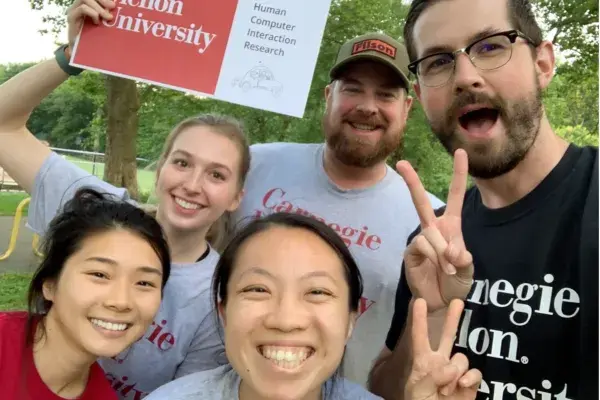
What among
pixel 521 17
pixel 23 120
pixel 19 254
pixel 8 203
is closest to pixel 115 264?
pixel 23 120

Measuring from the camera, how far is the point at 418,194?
70.6 inches

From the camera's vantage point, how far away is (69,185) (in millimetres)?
2303

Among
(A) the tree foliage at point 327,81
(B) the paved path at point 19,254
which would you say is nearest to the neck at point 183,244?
(B) the paved path at point 19,254

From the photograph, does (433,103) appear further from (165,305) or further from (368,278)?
(165,305)

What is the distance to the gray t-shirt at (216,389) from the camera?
1.69 metres

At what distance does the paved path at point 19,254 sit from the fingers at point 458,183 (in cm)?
695

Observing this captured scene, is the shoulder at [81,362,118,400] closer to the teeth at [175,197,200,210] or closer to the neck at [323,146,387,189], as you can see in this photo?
the teeth at [175,197,200,210]

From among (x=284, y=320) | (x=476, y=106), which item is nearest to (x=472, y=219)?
(x=476, y=106)

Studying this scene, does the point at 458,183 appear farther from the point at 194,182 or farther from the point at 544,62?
the point at 194,182

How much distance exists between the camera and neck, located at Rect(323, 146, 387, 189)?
9.63ft

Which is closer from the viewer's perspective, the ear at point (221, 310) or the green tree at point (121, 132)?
the ear at point (221, 310)

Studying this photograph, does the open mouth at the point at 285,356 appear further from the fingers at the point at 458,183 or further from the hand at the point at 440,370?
the fingers at the point at 458,183

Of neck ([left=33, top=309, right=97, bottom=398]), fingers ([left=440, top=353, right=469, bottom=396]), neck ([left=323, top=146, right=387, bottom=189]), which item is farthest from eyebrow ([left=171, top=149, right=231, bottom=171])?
fingers ([left=440, top=353, right=469, bottom=396])

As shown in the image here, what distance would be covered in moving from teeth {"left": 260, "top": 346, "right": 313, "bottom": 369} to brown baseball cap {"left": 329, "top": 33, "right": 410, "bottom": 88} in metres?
1.83
